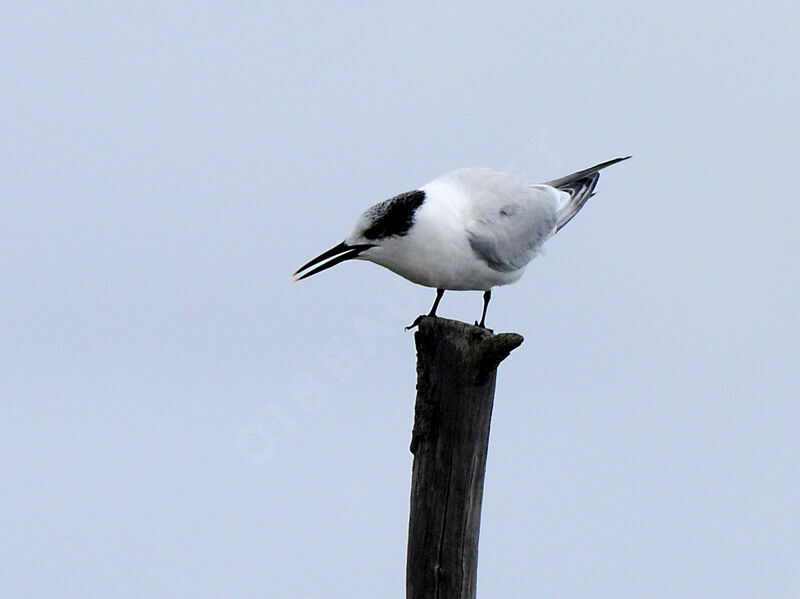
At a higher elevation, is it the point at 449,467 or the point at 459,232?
the point at 459,232

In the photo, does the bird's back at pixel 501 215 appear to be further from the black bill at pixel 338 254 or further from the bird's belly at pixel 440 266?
the black bill at pixel 338 254

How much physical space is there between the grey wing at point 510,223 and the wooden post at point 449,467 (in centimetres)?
144

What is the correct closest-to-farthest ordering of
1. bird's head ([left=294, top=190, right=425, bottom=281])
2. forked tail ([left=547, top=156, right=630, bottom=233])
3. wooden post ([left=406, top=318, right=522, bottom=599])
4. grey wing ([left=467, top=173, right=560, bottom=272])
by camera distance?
1. wooden post ([left=406, top=318, right=522, bottom=599])
2. bird's head ([left=294, top=190, right=425, bottom=281])
3. grey wing ([left=467, top=173, right=560, bottom=272])
4. forked tail ([left=547, top=156, right=630, bottom=233])

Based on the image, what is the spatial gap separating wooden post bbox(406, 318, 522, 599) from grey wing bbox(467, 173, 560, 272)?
1.44 meters

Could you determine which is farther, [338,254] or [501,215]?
[501,215]

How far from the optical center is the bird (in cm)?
657

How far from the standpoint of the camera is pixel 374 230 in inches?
257

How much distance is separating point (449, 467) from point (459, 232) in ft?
5.63

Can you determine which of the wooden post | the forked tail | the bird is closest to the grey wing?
the bird

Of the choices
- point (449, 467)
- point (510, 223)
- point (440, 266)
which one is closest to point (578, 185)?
point (510, 223)

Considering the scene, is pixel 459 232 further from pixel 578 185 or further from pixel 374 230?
pixel 578 185

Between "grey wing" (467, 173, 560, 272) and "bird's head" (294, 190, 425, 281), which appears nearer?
"bird's head" (294, 190, 425, 281)

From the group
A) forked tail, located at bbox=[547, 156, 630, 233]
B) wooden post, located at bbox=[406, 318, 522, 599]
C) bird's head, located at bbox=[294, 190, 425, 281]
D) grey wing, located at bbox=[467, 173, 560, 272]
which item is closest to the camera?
wooden post, located at bbox=[406, 318, 522, 599]

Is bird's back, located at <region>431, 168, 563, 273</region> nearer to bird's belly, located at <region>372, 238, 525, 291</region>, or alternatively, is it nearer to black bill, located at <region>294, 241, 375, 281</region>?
bird's belly, located at <region>372, 238, 525, 291</region>
